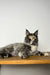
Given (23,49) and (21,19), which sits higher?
(21,19)

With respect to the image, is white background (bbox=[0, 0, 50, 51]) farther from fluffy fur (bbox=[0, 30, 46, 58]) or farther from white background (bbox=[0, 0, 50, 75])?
fluffy fur (bbox=[0, 30, 46, 58])

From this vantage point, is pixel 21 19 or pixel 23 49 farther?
pixel 21 19

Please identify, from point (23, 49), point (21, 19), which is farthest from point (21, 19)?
point (23, 49)

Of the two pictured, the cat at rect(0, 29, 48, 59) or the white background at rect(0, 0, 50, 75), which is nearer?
the cat at rect(0, 29, 48, 59)

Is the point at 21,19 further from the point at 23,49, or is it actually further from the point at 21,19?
the point at 23,49

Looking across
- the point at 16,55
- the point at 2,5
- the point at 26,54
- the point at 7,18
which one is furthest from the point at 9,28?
the point at 26,54

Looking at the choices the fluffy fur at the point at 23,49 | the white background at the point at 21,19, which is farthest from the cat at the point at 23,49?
the white background at the point at 21,19

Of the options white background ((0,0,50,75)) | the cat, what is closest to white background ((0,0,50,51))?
white background ((0,0,50,75))

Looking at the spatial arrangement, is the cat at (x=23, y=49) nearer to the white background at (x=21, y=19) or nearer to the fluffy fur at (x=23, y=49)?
the fluffy fur at (x=23, y=49)

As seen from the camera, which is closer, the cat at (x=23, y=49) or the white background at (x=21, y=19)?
the cat at (x=23, y=49)

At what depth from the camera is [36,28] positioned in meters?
1.47

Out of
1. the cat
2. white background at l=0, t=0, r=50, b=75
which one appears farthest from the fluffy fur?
white background at l=0, t=0, r=50, b=75

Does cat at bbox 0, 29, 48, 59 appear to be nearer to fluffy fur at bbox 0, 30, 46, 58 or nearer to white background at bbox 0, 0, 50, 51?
fluffy fur at bbox 0, 30, 46, 58

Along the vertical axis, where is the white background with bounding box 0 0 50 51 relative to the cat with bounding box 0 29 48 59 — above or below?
above
